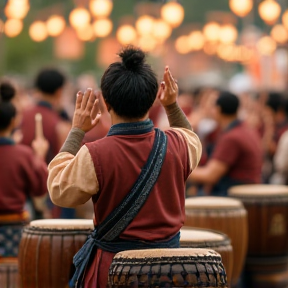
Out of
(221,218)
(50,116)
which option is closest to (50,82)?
(50,116)

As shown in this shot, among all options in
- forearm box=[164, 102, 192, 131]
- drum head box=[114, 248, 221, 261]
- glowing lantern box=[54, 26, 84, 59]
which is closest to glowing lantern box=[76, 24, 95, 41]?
glowing lantern box=[54, 26, 84, 59]

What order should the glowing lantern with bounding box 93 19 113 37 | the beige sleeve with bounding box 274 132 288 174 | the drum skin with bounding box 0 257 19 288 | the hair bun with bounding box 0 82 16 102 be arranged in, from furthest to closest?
the glowing lantern with bounding box 93 19 113 37
the beige sleeve with bounding box 274 132 288 174
the hair bun with bounding box 0 82 16 102
the drum skin with bounding box 0 257 19 288

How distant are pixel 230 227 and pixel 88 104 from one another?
279 centimetres

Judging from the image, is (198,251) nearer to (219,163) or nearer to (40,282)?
(40,282)

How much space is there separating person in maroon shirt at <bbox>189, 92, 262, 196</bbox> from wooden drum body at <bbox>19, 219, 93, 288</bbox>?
3.50 meters

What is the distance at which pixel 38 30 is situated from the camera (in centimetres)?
1839

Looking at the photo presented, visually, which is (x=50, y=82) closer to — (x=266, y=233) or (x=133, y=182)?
(x=266, y=233)

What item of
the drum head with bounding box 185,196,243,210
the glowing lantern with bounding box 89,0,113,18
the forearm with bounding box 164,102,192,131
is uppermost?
the glowing lantern with bounding box 89,0,113,18

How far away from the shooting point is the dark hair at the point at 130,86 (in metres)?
4.34

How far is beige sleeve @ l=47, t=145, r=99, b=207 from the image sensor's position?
422cm

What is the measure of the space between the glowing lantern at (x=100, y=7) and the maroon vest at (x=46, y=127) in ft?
25.9

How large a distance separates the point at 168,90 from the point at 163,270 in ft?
3.49

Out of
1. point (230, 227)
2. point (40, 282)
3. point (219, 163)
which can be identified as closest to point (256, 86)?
point (219, 163)

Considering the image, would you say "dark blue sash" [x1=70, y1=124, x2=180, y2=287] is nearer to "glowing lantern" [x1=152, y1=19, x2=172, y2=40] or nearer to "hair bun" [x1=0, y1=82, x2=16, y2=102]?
"hair bun" [x1=0, y1=82, x2=16, y2=102]
